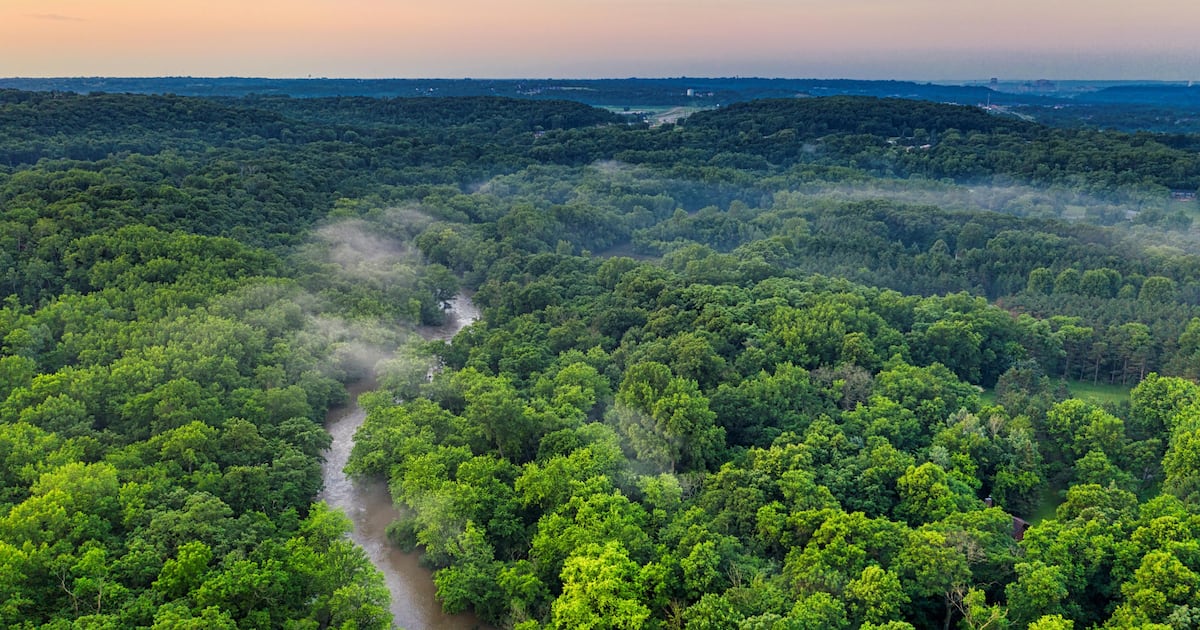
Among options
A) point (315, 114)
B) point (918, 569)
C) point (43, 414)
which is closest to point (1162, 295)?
point (918, 569)

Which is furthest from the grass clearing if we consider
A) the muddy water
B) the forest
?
the muddy water

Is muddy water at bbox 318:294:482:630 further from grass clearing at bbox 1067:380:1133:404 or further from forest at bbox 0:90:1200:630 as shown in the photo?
grass clearing at bbox 1067:380:1133:404

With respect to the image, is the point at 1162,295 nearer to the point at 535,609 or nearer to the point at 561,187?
the point at 535,609

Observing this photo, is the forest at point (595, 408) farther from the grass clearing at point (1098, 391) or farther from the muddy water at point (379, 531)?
the muddy water at point (379, 531)

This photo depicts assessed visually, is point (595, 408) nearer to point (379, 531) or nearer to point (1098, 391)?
point (379, 531)

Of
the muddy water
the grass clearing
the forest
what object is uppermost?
the forest

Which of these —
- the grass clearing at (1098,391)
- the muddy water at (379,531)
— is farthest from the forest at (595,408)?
the muddy water at (379,531)

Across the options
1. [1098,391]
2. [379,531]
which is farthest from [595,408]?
[1098,391]
